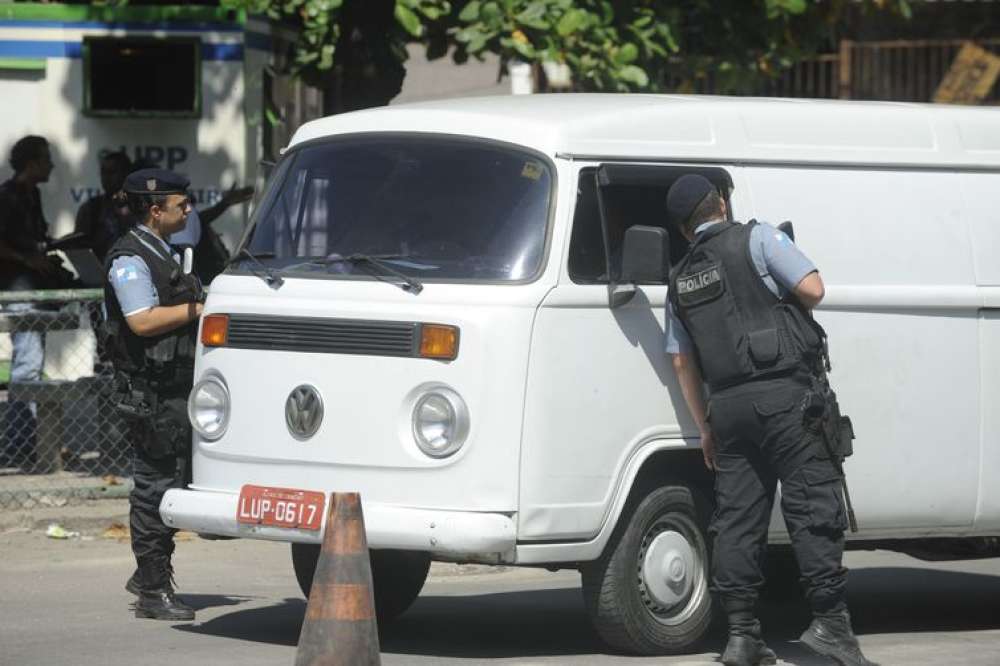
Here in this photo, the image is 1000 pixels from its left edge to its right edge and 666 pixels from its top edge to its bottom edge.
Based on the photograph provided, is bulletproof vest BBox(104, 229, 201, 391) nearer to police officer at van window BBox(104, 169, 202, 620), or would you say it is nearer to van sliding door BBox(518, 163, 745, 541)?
police officer at van window BBox(104, 169, 202, 620)

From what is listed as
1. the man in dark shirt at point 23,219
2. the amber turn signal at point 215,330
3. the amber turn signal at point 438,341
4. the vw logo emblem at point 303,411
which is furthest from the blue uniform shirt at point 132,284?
the man in dark shirt at point 23,219

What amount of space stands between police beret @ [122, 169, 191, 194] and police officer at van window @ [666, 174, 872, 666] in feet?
7.52

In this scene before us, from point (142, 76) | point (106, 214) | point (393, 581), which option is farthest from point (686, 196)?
point (142, 76)

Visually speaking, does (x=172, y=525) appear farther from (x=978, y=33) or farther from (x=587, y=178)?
(x=978, y=33)

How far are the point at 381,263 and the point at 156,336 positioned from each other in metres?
1.31

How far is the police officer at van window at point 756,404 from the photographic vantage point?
758cm

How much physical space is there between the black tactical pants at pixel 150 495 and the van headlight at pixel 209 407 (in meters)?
0.47

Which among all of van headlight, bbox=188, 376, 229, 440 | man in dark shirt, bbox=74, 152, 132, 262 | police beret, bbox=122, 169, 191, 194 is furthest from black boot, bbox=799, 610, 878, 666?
man in dark shirt, bbox=74, 152, 132, 262

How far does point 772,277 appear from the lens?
25.1 ft

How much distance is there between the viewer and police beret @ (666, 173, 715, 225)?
7.75 meters

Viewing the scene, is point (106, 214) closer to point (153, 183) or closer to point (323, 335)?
point (153, 183)

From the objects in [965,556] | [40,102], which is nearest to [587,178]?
[965,556]

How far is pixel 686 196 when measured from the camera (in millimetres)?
7746

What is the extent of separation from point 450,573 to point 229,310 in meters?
3.07
